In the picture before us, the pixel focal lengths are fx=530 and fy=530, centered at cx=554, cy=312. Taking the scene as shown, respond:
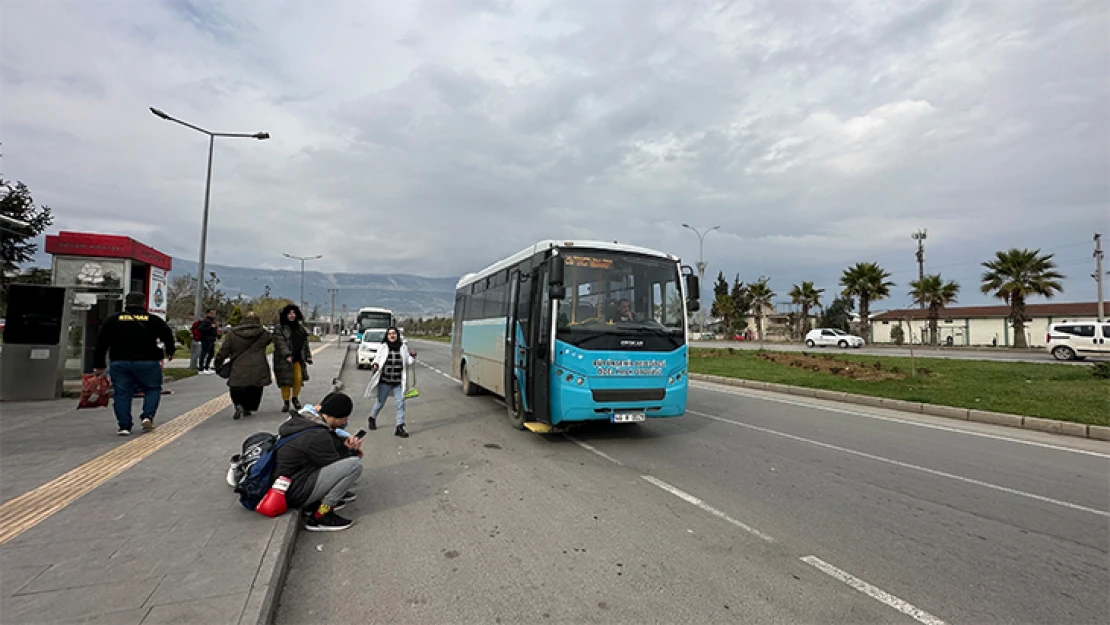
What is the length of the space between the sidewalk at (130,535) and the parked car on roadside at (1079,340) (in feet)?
104

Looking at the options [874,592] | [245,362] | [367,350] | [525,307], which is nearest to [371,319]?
[367,350]

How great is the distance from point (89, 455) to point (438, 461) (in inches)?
157

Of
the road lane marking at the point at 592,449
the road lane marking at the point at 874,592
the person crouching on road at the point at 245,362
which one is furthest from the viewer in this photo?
the person crouching on road at the point at 245,362

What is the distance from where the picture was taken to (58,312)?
33.4 feet

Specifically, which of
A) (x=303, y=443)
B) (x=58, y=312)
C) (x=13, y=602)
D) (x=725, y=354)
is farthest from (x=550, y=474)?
(x=725, y=354)

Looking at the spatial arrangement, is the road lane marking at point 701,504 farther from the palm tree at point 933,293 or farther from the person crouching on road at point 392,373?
the palm tree at point 933,293

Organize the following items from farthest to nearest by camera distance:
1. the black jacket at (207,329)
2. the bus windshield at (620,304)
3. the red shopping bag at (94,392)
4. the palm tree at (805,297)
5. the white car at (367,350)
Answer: the palm tree at (805,297) → the white car at (367,350) → the black jacket at (207,329) → the red shopping bag at (94,392) → the bus windshield at (620,304)

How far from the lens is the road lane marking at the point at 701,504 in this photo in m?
4.48

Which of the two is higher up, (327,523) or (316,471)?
(316,471)

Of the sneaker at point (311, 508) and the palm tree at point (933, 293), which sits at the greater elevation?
the palm tree at point (933, 293)

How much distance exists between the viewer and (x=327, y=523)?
4.50 metres

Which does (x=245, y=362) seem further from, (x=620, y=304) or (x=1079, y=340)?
(x=1079, y=340)

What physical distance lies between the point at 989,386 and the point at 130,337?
18.3m

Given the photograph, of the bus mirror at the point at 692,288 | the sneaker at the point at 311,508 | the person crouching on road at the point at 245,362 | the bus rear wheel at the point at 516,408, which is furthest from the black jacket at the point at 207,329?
the bus mirror at the point at 692,288
